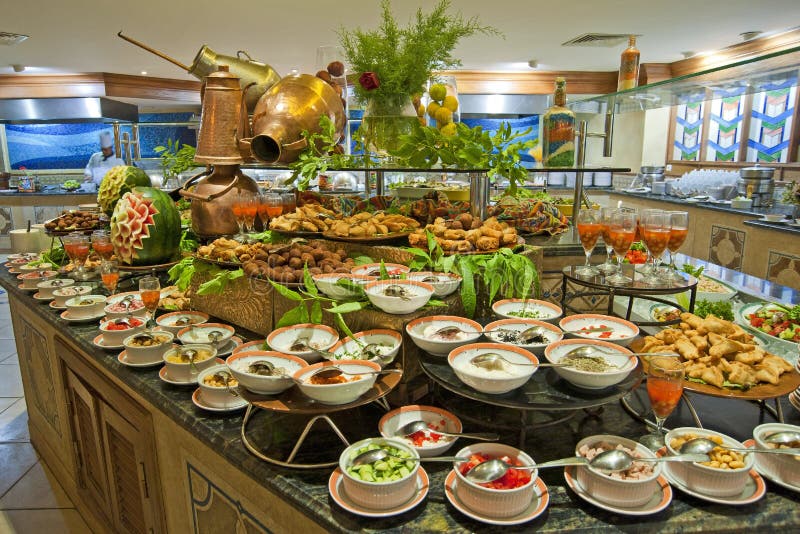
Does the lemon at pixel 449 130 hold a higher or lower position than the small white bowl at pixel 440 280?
higher

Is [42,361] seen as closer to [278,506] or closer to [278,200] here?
[278,200]

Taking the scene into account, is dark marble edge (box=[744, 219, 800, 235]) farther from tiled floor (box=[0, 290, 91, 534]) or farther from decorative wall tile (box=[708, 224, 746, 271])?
tiled floor (box=[0, 290, 91, 534])

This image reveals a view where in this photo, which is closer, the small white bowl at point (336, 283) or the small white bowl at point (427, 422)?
the small white bowl at point (427, 422)

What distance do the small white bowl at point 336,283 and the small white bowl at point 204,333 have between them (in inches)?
18.9

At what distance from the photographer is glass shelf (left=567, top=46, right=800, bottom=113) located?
1.97m

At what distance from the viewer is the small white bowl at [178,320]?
2172 mm

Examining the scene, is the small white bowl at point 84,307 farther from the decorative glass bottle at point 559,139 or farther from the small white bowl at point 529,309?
the decorative glass bottle at point 559,139

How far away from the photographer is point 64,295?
8.67 ft

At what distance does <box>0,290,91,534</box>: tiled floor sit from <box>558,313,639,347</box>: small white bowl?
2629mm

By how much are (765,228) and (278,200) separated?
4863 millimetres

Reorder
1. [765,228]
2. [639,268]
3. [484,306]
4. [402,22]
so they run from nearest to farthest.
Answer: [484,306] < [639,268] < [765,228] < [402,22]

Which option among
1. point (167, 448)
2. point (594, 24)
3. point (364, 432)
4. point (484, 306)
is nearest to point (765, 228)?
point (594, 24)

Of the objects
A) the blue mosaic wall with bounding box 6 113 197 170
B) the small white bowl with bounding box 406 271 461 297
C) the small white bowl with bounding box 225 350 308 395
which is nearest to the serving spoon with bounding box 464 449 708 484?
the small white bowl with bounding box 225 350 308 395

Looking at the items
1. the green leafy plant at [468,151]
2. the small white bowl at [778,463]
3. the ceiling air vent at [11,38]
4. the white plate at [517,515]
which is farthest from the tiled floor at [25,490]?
the ceiling air vent at [11,38]
